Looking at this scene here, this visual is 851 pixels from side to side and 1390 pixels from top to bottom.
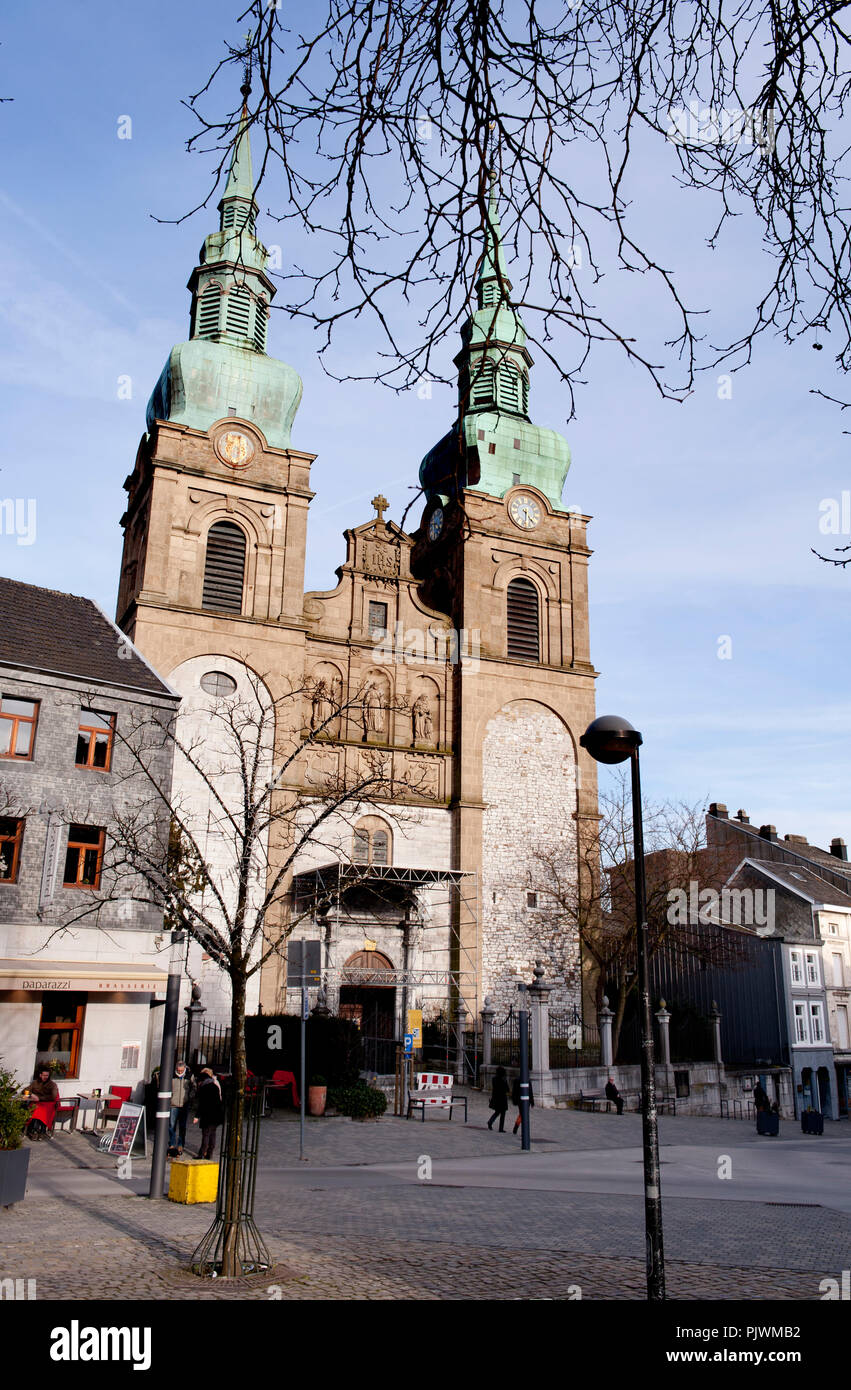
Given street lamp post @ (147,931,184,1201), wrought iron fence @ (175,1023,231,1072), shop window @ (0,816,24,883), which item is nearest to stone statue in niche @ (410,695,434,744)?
wrought iron fence @ (175,1023,231,1072)

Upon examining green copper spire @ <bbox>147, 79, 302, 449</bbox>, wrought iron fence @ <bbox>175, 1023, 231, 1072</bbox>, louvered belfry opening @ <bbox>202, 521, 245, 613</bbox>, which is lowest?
wrought iron fence @ <bbox>175, 1023, 231, 1072</bbox>

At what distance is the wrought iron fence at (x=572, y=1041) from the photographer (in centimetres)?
3028

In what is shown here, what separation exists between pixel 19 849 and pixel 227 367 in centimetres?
2155

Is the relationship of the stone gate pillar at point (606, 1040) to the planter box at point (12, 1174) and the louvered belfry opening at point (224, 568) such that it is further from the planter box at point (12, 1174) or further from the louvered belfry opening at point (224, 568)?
the planter box at point (12, 1174)

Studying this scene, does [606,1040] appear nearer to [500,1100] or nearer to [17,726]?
[500,1100]

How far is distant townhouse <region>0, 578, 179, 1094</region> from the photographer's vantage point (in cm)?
2089

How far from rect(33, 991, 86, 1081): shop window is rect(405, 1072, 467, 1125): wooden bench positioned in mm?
7345

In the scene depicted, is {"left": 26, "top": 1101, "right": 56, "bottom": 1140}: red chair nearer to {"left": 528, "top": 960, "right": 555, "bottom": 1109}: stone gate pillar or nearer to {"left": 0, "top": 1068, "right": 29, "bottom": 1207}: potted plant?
{"left": 0, "top": 1068, "right": 29, "bottom": 1207}: potted plant

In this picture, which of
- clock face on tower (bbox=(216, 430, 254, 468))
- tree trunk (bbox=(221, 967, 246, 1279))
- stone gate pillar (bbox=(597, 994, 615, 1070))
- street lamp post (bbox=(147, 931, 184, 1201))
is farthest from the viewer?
clock face on tower (bbox=(216, 430, 254, 468))

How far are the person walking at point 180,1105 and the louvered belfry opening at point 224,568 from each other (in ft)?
56.7

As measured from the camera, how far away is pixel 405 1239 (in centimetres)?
1009

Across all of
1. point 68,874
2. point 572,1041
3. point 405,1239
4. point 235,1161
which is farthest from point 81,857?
point 572,1041

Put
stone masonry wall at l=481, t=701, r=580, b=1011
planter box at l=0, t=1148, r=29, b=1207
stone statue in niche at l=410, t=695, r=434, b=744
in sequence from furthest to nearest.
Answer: stone statue in niche at l=410, t=695, r=434, b=744 < stone masonry wall at l=481, t=701, r=580, b=1011 < planter box at l=0, t=1148, r=29, b=1207

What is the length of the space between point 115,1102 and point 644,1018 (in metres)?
15.7
